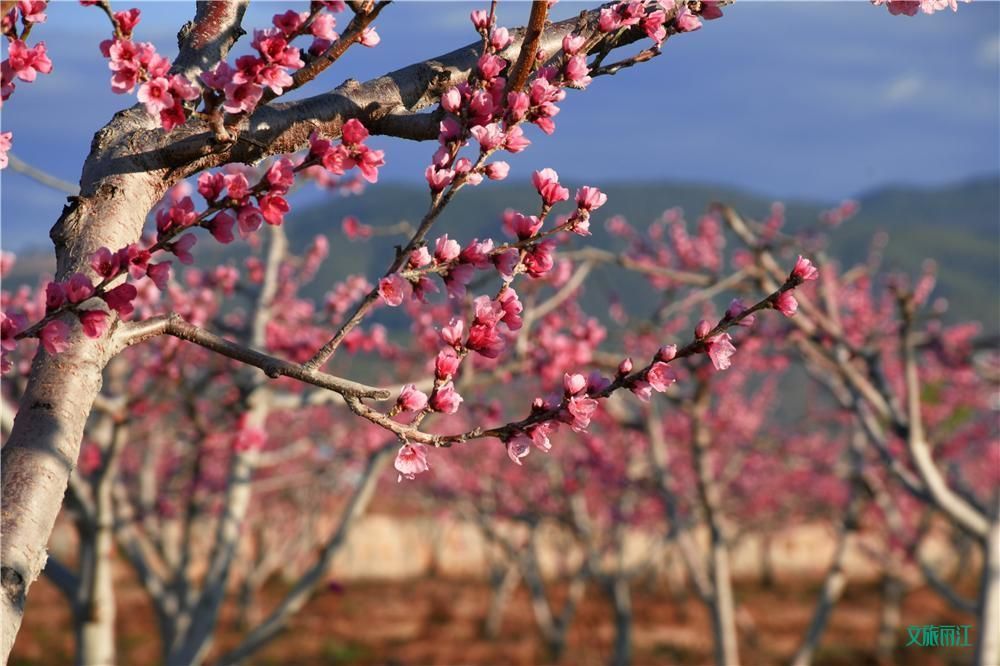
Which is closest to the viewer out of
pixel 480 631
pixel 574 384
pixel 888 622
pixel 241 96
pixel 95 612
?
pixel 241 96

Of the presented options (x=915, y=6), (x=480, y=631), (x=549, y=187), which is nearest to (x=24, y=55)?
(x=549, y=187)

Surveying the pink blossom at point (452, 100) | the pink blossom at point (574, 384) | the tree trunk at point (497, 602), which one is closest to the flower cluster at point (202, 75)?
the pink blossom at point (452, 100)

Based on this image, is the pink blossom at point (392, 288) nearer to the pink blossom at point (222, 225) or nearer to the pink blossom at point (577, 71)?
the pink blossom at point (222, 225)

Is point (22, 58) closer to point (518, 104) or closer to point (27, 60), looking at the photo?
point (27, 60)

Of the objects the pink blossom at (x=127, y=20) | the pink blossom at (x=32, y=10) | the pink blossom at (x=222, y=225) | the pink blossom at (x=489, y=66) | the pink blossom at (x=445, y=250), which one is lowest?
the pink blossom at (x=222, y=225)

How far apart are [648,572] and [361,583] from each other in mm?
10189

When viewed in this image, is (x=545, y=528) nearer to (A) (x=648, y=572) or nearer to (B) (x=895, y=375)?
Result: (A) (x=648, y=572)

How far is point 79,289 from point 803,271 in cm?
161

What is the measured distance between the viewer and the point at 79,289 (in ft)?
6.82

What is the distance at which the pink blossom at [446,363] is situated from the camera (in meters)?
2.23

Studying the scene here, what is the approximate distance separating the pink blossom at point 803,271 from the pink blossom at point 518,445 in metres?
0.73

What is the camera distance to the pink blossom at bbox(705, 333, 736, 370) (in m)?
2.29

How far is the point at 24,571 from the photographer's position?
2041 mm

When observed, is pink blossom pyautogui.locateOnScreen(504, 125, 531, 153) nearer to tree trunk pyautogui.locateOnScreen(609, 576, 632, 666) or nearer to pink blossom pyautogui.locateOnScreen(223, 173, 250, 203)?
pink blossom pyautogui.locateOnScreen(223, 173, 250, 203)
